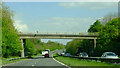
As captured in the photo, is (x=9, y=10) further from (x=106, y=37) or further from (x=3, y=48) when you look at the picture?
(x=106, y=37)

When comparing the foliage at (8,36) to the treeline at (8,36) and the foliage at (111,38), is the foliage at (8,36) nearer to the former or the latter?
the treeline at (8,36)

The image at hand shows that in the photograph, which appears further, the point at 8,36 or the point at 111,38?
the point at 111,38

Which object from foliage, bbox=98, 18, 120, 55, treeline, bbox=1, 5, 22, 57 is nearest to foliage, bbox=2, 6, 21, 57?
treeline, bbox=1, 5, 22, 57

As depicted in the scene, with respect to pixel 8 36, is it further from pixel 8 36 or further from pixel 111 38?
pixel 111 38

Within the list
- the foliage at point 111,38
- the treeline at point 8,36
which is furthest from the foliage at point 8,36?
the foliage at point 111,38

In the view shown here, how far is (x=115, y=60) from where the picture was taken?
101ft

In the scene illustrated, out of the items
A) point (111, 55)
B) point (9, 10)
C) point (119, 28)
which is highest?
point (9, 10)

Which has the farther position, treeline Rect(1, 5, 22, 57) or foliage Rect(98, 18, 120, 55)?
foliage Rect(98, 18, 120, 55)

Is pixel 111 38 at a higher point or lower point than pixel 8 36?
lower

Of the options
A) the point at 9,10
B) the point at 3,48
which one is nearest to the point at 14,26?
the point at 9,10

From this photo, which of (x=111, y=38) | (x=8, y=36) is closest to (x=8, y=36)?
(x=8, y=36)

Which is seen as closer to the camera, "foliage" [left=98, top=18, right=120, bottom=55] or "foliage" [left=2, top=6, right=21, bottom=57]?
"foliage" [left=2, top=6, right=21, bottom=57]

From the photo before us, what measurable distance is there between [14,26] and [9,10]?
5.88m

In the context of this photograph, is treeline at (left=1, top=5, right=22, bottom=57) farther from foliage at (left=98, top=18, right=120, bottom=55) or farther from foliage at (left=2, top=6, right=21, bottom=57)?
foliage at (left=98, top=18, right=120, bottom=55)
